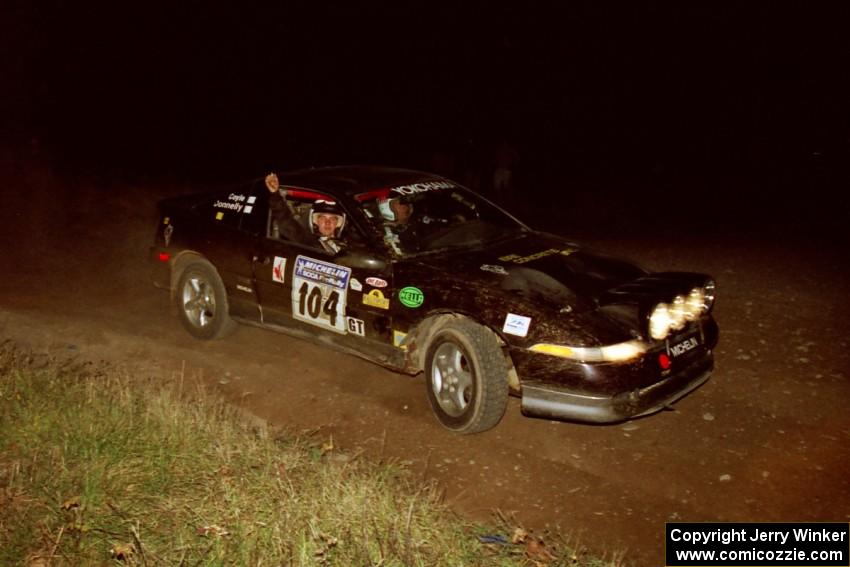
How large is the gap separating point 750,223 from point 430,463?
8.91m

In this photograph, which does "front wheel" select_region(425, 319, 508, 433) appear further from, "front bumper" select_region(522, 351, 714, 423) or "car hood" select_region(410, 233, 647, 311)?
"car hood" select_region(410, 233, 647, 311)

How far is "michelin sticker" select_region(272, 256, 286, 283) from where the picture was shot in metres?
5.42

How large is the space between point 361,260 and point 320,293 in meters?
0.50

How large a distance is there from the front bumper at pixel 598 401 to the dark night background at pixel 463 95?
333 inches

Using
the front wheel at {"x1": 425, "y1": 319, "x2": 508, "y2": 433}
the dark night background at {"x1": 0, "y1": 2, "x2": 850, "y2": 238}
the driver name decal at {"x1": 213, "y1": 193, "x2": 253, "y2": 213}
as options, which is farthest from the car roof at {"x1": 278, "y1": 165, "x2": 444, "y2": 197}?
the dark night background at {"x1": 0, "y1": 2, "x2": 850, "y2": 238}

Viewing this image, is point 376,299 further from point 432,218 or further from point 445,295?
point 432,218

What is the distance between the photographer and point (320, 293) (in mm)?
5219

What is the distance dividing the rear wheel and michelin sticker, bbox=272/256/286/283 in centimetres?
71

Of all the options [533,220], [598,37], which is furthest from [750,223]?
[598,37]

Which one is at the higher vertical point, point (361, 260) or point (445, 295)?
point (361, 260)

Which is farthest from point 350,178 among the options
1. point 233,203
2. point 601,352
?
point 601,352

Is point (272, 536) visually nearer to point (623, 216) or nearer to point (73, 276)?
point (73, 276)

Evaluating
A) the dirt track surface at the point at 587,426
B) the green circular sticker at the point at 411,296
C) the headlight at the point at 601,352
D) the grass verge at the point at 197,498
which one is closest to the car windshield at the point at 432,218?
the green circular sticker at the point at 411,296

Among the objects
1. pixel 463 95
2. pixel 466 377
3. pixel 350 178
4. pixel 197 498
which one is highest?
pixel 463 95
